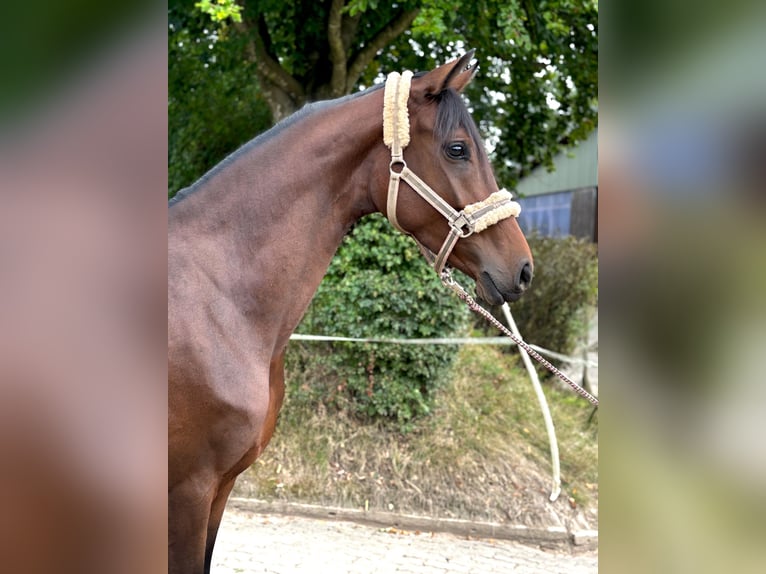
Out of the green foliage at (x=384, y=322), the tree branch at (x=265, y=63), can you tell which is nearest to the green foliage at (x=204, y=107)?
the tree branch at (x=265, y=63)

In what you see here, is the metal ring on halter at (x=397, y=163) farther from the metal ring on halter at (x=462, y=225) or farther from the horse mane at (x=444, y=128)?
the metal ring on halter at (x=462, y=225)

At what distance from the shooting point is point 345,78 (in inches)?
247

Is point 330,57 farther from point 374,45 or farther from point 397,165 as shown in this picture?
point 397,165

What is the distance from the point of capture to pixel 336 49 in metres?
6.03

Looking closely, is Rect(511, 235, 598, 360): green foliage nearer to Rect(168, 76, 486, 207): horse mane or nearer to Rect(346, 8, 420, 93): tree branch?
Rect(346, 8, 420, 93): tree branch

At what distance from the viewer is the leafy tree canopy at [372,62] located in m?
5.98

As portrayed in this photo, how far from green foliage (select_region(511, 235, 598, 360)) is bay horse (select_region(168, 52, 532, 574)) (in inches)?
226

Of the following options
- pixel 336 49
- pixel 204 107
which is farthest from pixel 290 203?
pixel 204 107

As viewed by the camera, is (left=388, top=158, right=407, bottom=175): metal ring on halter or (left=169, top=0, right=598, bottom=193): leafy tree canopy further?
(left=169, top=0, right=598, bottom=193): leafy tree canopy

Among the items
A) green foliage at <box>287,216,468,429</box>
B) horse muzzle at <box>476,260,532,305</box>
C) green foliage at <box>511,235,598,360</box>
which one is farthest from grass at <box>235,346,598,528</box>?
horse muzzle at <box>476,260,532,305</box>

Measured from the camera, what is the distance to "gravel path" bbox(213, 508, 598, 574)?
4.29 m

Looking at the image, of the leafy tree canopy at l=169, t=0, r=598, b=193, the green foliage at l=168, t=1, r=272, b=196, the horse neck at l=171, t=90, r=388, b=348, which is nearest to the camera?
the horse neck at l=171, t=90, r=388, b=348
